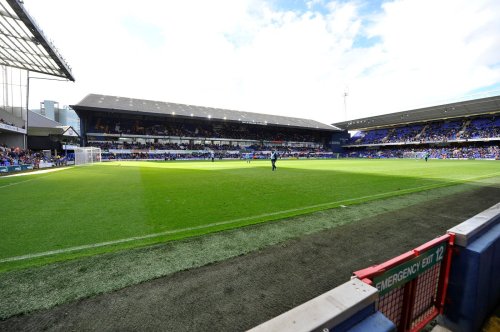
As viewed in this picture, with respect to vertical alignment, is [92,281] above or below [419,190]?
below

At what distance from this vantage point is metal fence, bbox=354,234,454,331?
6.30 ft

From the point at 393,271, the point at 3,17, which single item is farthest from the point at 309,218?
the point at 3,17

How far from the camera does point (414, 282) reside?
7.71 ft

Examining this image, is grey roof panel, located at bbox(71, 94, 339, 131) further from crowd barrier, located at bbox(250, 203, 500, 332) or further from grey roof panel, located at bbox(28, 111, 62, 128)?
crowd barrier, located at bbox(250, 203, 500, 332)

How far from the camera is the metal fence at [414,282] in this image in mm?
1920

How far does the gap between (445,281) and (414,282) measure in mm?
878

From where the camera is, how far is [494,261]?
117 inches

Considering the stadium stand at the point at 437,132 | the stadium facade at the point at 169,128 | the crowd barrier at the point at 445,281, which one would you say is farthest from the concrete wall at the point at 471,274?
Result: the stadium stand at the point at 437,132

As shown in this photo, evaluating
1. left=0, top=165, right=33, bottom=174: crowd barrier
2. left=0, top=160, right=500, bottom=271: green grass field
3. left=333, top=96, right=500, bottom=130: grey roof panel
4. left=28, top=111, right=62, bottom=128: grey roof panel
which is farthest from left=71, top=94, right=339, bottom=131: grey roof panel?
left=0, top=160, right=500, bottom=271: green grass field

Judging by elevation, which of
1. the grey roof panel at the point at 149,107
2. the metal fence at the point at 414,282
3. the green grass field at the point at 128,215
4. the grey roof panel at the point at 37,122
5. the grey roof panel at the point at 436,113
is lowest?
the green grass field at the point at 128,215

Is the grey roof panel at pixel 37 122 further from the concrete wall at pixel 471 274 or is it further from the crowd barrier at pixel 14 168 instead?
the concrete wall at pixel 471 274

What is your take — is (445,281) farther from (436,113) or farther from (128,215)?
(436,113)

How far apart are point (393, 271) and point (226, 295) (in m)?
1.89

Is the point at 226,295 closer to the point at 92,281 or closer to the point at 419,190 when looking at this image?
the point at 92,281
